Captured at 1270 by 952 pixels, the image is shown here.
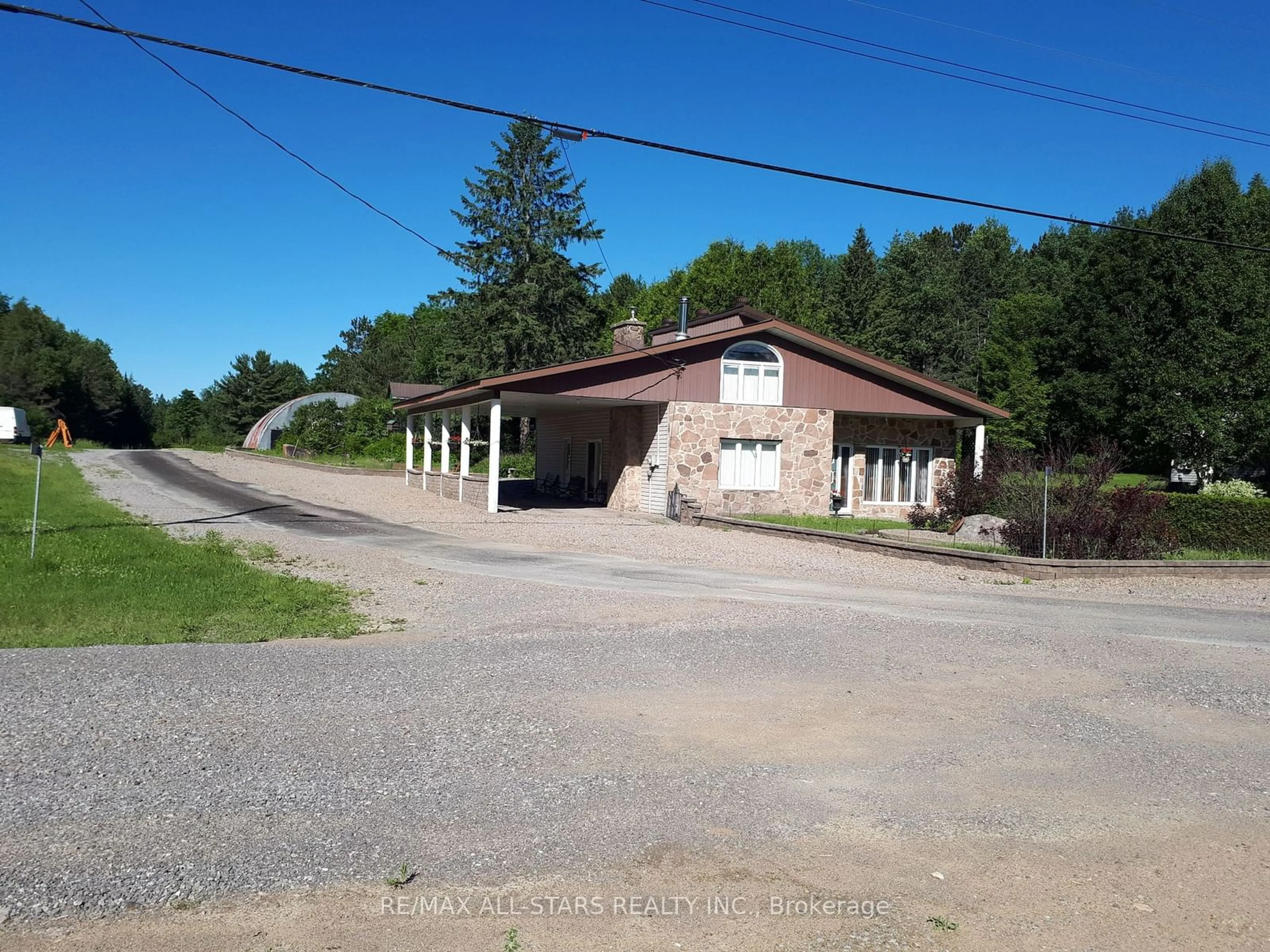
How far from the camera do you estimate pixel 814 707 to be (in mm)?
6957

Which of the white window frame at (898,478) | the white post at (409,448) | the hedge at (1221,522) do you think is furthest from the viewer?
the white post at (409,448)

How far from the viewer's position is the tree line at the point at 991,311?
3528 centimetres

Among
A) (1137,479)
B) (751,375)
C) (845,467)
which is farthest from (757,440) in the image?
(1137,479)

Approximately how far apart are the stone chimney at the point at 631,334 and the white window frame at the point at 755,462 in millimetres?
5111

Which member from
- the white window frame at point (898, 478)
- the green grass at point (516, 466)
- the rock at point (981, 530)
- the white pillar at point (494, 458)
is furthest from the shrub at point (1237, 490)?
the green grass at point (516, 466)

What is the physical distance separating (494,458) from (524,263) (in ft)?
85.4

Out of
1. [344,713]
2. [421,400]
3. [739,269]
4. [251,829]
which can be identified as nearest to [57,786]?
[251,829]

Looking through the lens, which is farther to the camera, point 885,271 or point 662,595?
point 885,271

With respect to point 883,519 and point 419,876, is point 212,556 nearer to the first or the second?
point 419,876

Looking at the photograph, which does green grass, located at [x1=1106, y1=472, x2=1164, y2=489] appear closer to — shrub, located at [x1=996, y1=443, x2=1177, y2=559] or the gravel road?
shrub, located at [x1=996, y1=443, x2=1177, y2=559]

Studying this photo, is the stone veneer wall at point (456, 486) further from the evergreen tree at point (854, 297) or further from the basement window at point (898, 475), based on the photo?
the evergreen tree at point (854, 297)

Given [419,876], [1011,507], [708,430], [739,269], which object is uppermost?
[739,269]

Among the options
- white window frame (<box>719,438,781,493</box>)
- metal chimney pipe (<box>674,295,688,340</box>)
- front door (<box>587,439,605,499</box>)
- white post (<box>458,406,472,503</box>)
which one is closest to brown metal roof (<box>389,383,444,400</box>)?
front door (<box>587,439,605,499</box>)

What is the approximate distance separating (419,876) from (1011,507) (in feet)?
54.5
